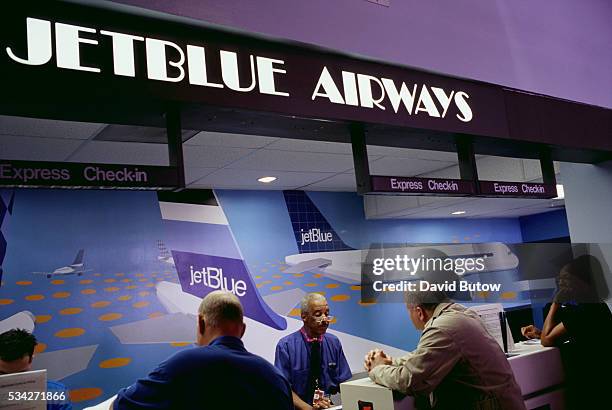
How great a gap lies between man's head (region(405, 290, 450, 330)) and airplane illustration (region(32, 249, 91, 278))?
3.64 meters

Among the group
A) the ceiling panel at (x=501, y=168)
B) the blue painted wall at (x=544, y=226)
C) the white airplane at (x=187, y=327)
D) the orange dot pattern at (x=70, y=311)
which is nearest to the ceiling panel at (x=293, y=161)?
the white airplane at (x=187, y=327)

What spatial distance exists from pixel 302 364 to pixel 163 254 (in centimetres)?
232

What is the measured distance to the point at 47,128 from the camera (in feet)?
11.8

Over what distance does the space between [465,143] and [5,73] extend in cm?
248

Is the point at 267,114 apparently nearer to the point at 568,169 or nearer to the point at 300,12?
the point at 300,12

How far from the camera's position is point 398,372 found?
229 cm

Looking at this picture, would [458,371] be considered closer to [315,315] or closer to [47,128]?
[315,315]

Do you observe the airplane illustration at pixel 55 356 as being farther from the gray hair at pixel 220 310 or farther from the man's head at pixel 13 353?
the gray hair at pixel 220 310

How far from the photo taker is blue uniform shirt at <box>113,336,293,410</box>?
186cm

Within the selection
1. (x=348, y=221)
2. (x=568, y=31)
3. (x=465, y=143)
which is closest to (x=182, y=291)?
(x=348, y=221)

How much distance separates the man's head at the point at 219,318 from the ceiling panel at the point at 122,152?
7.43 feet

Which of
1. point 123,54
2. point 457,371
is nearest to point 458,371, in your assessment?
point 457,371

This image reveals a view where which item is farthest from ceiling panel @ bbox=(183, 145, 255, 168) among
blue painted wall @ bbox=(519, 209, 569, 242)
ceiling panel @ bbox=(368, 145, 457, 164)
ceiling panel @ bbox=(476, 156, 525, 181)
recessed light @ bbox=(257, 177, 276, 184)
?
blue painted wall @ bbox=(519, 209, 569, 242)

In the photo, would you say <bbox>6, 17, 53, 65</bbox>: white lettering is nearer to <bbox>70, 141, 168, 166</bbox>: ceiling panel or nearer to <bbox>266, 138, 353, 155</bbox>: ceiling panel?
<bbox>70, 141, 168, 166</bbox>: ceiling panel
